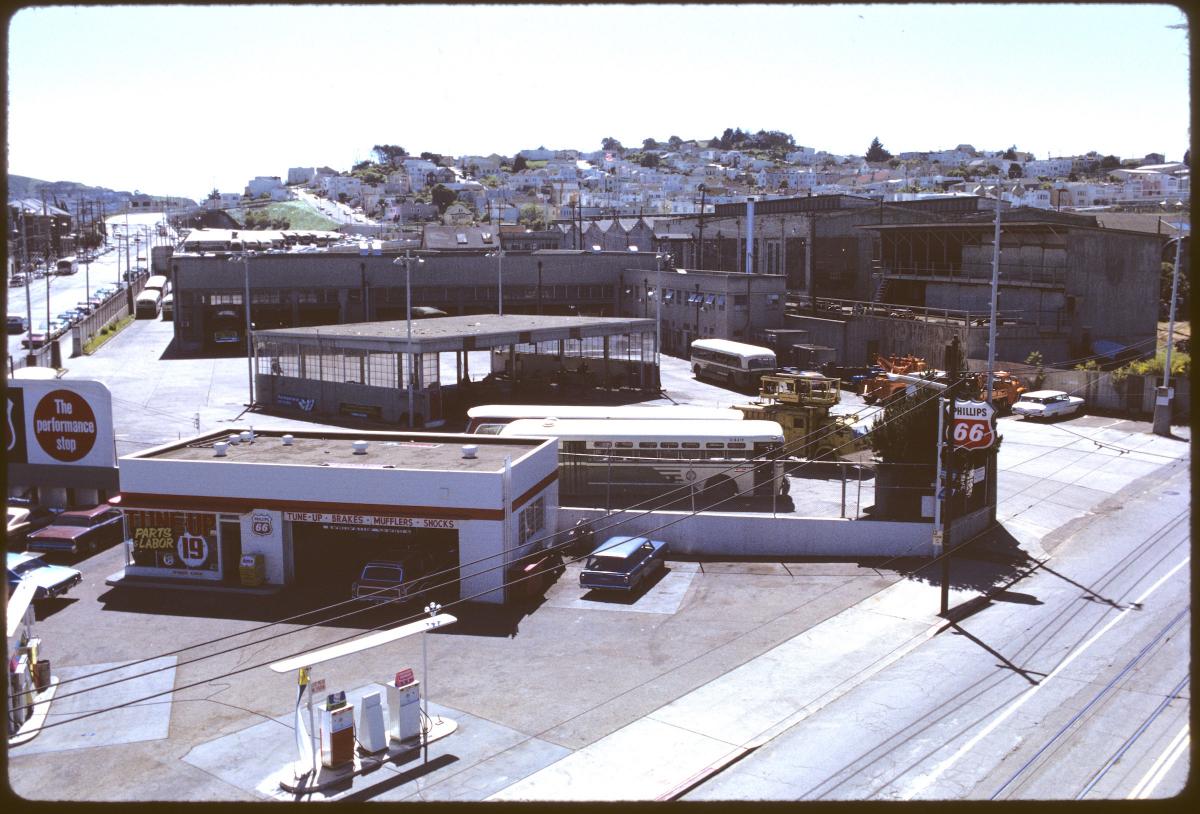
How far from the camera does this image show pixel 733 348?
51219 millimetres

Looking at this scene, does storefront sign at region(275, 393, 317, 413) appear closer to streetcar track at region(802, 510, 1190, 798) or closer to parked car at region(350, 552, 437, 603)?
parked car at region(350, 552, 437, 603)

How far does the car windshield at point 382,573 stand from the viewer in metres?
24.2

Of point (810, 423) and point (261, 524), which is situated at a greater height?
point (810, 423)

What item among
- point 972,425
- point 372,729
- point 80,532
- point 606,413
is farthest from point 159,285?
point 372,729

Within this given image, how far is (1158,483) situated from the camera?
33344 millimetres

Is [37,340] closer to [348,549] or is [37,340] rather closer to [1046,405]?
[348,549]

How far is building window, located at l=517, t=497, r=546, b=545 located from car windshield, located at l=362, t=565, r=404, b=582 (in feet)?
11.0

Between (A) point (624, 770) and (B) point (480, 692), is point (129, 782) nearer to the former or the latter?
(B) point (480, 692)

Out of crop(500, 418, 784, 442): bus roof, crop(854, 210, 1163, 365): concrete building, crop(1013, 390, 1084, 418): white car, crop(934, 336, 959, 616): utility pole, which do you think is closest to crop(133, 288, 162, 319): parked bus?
crop(854, 210, 1163, 365): concrete building

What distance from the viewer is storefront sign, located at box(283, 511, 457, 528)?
25.4 metres

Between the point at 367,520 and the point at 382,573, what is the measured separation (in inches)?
75.5

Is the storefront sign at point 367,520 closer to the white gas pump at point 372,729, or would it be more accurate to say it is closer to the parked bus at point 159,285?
the white gas pump at point 372,729

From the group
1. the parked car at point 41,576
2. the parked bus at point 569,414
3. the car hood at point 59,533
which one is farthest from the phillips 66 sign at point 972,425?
the car hood at point 59,533

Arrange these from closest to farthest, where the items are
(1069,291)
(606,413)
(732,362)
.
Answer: (606,413), (732,362), (1069,291)
